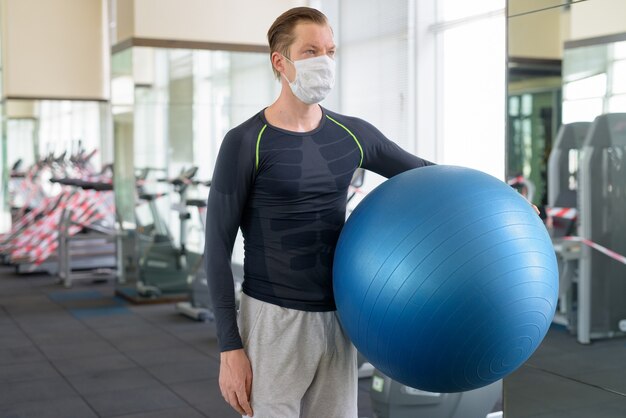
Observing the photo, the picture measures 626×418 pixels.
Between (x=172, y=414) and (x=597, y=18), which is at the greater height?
(x=597, y=18)

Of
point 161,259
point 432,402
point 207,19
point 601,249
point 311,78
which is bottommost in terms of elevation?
point 432,402

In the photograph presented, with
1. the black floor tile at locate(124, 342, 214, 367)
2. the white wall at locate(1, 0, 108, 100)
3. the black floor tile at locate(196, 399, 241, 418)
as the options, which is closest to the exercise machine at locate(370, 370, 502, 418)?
the black floor tile at locate(196, 399, 241, 418)

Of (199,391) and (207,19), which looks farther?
(207,19)

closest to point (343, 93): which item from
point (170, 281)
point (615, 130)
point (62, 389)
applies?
point (170, 281)

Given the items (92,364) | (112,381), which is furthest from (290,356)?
(92,364)

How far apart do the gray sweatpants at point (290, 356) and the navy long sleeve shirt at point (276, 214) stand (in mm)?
31

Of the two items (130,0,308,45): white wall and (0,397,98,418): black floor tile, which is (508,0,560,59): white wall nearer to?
(0,397,98,418): black floor tile

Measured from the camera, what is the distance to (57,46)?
8625 millimetres

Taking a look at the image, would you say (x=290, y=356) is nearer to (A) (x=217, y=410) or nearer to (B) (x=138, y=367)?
(A) (x=217, y=410)

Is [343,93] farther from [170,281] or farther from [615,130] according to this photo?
[615,130]

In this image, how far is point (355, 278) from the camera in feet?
5.19

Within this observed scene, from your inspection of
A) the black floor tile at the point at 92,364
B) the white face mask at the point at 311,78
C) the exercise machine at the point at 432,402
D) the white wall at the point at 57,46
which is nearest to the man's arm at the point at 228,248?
the white face mask at the point at 311,78

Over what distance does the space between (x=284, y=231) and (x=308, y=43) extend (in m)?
0.41

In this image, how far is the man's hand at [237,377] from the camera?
68.6 inches
